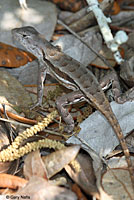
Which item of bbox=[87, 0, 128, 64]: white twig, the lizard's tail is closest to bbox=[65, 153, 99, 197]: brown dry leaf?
the lizard's tail

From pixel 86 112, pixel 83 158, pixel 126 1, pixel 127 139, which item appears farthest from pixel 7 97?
pixel 126 1

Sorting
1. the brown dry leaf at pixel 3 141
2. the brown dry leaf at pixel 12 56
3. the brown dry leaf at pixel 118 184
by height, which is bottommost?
the brown dry leaf at pixel 118 184

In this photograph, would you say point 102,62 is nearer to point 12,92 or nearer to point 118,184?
point 12,92

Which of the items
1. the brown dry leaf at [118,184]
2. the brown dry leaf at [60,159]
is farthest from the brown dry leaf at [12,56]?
the brown dry leaf at [118,184]

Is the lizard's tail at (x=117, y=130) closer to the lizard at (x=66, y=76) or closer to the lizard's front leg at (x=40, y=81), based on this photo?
the lizard at (x=66, y=76)

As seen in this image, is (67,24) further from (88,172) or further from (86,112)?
(88,172)

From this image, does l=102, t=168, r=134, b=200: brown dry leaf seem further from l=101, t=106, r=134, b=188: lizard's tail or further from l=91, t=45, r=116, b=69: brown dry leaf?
l=91, t=45, r=116, b=69: brown dry leaf
